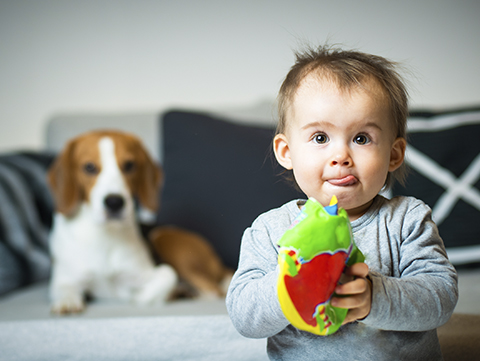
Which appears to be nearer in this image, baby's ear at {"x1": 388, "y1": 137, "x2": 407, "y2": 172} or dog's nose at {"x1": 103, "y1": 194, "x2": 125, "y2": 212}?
baby's ear at {"x1": 388, "y1": 137, "x2": 407, "y2": 172}

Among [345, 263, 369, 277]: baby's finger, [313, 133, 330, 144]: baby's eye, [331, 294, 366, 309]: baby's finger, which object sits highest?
[313, 133, 330, 144]: baby's eye

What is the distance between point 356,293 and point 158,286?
0.68 meters

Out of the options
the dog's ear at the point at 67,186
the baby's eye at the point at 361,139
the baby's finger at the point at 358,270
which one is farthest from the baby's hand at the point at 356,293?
the dog's ear at the point at 67,186

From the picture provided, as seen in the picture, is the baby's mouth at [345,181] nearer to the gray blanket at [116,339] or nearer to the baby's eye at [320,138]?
the baby's eye at [320,138]

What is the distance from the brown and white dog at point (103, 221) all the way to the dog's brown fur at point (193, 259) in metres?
0.06

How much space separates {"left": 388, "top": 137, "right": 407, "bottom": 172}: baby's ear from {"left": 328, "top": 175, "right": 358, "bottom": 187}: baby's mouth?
0.24 feet

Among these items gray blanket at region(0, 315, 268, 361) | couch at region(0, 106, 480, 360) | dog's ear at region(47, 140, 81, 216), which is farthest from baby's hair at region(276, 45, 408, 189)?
dog's ear at region(47, 140, 81, 216)

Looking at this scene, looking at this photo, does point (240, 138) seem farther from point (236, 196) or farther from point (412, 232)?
point (412, 232)

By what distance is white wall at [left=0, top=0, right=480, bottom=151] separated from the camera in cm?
62

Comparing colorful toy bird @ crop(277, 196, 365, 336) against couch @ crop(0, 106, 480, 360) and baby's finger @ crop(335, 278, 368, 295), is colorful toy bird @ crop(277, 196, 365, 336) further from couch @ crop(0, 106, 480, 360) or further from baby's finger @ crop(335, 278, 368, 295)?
couch @ crop(0, 106, 480, 360)

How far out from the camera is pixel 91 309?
0.91 m

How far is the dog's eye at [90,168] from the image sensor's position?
39.9 inches

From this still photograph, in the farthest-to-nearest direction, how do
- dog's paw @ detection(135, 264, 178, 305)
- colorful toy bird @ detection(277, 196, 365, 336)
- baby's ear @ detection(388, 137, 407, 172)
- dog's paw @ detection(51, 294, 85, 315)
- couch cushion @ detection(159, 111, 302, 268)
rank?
dog's paw @ detection(135, 264, 178, 305), dog's paw @ detection(51, 294, 85, 315), couch cushion @ detection(159, 111, 302, 268), baby's ear @ detection(388, 137, 407, 172), colorful toy bird @ detection(277, 196, 365, 336)

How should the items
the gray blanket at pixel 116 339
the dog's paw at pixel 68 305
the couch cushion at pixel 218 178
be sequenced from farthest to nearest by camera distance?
the dog's paw at pixel 68 305
the gray blanket at pixel 116 339
the couch cushion at pixel 218 178
